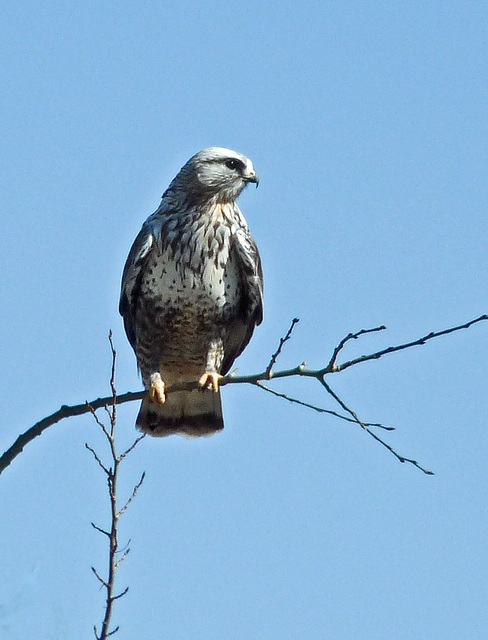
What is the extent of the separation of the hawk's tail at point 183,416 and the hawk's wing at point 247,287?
377 mm

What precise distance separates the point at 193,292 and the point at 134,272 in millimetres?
418

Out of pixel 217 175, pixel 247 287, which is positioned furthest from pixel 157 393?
pixel 217 175

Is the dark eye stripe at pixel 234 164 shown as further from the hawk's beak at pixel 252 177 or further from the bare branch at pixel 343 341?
the bare branch at pixel 343 341

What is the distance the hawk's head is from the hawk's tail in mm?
1329

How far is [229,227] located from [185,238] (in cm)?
33

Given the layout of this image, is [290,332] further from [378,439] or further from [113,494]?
[113,494]

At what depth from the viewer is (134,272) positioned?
6602 mm

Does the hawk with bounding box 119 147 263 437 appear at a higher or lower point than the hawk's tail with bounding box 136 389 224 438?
higher

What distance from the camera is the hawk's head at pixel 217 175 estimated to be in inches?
271

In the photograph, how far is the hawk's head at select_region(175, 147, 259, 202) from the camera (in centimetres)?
689

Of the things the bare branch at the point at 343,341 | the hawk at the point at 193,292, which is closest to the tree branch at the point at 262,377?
the bare branch at the point at 343,341

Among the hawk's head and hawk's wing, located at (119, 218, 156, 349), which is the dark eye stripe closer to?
the hawk's head

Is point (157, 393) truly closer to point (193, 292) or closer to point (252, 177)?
point (193, 292)

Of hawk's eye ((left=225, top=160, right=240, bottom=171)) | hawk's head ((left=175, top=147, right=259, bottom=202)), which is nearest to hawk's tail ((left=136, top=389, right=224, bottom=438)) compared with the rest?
hawk's head ((left=175, top=147, right=259, bottom=202))
